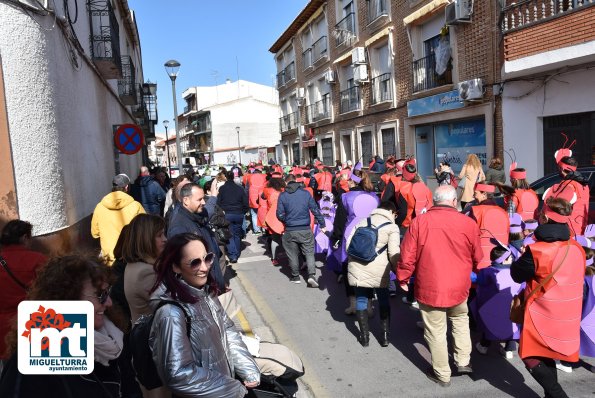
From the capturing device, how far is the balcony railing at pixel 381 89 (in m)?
18.2

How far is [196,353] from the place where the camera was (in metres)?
2.08

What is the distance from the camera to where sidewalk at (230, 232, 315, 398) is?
13.5 feet

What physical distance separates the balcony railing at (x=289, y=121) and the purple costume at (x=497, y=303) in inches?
1116

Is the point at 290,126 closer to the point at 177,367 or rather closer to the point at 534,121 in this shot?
the point at 534,121

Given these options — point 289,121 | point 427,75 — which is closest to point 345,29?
point 427,75

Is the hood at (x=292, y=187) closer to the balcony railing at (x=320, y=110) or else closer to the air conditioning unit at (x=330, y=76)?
the air conditioning unit at (x=330, y=76)

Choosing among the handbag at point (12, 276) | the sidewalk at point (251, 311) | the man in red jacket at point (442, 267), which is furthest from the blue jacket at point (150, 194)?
the man in red jacket at point (442, 267)

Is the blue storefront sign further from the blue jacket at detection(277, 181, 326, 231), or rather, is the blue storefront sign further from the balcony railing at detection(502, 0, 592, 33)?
the blue jacket at detection(277, 181, 326, 231)

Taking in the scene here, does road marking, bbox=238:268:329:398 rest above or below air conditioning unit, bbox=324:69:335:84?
below

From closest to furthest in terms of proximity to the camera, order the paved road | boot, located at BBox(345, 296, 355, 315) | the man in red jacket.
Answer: the man in red jacket
the paved road
boot, located at BBox(345, 296, 355, 315)

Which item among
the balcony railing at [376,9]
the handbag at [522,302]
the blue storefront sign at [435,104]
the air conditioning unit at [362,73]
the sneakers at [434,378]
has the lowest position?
the sneakers at [434,378]

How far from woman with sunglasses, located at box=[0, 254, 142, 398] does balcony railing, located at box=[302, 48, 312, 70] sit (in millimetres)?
26376

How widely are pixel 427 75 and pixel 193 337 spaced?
15.2m

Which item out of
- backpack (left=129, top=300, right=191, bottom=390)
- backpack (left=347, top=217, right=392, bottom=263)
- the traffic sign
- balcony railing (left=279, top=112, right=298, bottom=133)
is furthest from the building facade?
backpack (left=129, top=300, right=191, bottom=390)
